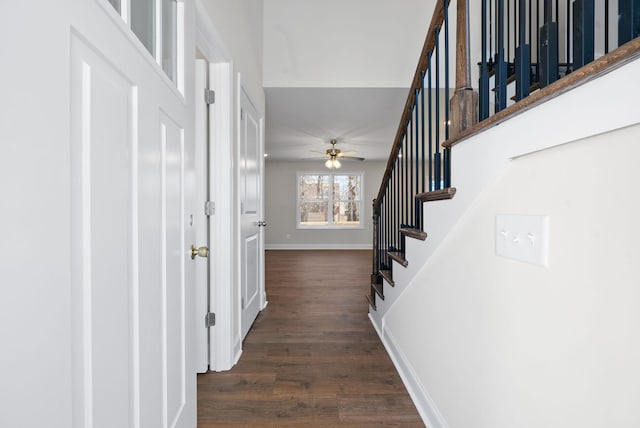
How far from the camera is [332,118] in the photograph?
4.46m

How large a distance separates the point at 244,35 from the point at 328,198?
6.12 m

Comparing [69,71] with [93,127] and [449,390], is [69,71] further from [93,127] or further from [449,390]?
[449,390]

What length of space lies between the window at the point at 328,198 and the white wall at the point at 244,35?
5128mm

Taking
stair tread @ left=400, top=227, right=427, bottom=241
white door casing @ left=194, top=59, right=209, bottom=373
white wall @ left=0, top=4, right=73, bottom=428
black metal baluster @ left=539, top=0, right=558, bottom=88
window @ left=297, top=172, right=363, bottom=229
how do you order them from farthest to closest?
1. window @ left=297, top=172, right=363, bottom=229
2. white door casing @ left=194, top=59, right=209, bottom=373
3. stair tread @ left=400, top=227, right=427, bottom=241
4. black metal baluster @ left=539, top=0, right=558, bottom=88
5. white wall @ left=0, top=4, right=73, bottom=428

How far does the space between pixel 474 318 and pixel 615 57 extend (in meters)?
0.84

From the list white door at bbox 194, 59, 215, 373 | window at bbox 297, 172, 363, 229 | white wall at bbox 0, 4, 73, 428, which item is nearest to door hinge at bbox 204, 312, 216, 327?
white door at bbox 194, 59, 215, 373

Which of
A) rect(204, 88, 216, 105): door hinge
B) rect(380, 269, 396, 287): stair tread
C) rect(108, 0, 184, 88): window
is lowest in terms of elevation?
rect(380, 269, 396, 287): stair tread

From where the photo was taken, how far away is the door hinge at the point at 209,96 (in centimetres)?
196

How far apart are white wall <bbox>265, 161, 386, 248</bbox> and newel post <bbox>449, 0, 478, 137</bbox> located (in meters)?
7.01

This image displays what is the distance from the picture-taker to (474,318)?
1130 millimetres

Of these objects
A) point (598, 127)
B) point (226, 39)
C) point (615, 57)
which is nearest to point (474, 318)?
point (598, 127)

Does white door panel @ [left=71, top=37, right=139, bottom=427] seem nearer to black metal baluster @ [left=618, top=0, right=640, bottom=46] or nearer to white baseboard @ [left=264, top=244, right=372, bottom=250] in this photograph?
black metal baluster @ [left=618, top=0, right=640, bottom=46]

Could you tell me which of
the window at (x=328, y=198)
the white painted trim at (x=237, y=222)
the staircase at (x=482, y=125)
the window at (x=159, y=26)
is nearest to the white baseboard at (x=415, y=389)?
the staircase at (x=482, y=125)

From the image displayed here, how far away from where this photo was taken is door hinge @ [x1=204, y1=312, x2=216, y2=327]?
77.5 inches
